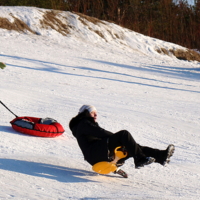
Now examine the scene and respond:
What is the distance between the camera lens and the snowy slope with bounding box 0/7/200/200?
162 inches

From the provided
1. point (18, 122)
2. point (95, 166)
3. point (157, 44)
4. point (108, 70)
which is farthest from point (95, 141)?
point (157, 44)

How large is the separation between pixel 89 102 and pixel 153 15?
35.5 meters

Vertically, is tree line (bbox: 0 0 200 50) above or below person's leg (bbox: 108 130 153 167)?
above

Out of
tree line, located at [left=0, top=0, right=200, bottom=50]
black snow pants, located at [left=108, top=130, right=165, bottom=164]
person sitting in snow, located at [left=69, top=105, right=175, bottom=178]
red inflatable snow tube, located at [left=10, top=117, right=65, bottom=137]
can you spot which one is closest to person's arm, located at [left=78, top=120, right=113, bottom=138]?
person sitting in snow, located at [left=69, top=105, right=175, bottom=178]

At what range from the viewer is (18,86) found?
392 inches

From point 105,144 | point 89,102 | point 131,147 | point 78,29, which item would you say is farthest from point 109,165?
point 78,29

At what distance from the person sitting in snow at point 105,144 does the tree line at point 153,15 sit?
3037 cm

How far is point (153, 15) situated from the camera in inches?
1693

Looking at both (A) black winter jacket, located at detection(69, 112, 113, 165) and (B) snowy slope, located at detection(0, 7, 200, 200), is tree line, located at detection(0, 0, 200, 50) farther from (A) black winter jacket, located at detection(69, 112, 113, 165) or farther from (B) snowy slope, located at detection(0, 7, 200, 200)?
(A) black winter jacket, located at detection(69, 112, 113, 165)

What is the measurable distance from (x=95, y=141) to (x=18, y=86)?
19.7ft

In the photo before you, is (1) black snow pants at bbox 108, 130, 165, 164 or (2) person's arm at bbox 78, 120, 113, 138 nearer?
(1) black snow pants at bbox 108, 130, 165, 164

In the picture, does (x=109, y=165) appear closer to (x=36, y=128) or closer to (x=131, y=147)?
(x=131, y=147)

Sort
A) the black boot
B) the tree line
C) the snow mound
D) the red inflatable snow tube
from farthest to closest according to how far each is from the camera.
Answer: the tree line, the snow mound, the red inflatable snow tube, the black boot

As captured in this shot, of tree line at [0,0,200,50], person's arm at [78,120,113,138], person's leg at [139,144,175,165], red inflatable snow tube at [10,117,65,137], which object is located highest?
tree line at [0,0,200,50]
